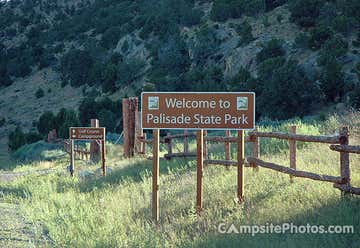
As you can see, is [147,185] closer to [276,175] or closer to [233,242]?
[276,175]

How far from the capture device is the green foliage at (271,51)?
1538 inches

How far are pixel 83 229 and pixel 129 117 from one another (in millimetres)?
12296

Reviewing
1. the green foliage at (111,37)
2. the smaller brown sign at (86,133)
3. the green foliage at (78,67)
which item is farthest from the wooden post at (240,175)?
the green foliage at (111,37)

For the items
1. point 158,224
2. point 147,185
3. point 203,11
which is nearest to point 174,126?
point 158,224

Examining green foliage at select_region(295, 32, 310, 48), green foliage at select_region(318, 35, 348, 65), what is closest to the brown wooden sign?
green foliage at select_region(318, 35, 348, 65)

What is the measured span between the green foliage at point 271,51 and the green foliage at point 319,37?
7.17 feet

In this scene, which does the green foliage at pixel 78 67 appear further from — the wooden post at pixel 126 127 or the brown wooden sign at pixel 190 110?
the brown wooden sign at pixel 190 110

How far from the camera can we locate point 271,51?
39.2 metres

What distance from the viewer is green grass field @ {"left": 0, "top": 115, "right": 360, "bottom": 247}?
7.02 meters

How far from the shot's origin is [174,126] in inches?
334

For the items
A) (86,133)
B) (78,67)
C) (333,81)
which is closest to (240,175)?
(86,133)

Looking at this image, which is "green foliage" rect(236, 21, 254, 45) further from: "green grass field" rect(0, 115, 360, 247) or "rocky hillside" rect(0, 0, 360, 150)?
"green grass field" rect(0, 115, 360, 247)

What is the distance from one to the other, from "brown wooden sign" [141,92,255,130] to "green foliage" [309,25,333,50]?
3027 cm

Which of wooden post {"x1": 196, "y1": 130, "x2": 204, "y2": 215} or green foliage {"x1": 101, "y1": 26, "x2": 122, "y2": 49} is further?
green foliage {"x1": 101, "y1": 26, "x2": 122, "y2": 49}
